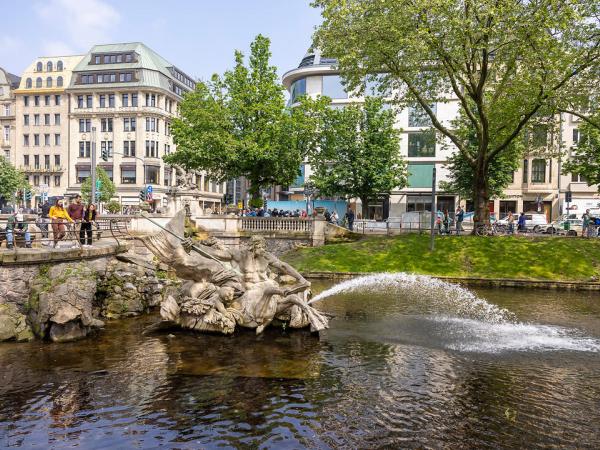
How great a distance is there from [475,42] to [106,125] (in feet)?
213

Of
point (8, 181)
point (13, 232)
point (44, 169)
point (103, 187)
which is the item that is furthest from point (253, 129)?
point (44, 169)

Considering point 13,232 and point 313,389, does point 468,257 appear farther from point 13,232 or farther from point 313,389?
point 13,232

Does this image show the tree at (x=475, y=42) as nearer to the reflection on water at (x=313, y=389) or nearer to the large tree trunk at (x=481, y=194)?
the large tree trunk at (x=481, y=194)

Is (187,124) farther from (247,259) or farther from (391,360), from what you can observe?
(391,360)

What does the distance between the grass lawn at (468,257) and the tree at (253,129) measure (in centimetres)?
1019

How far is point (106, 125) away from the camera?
74.8m

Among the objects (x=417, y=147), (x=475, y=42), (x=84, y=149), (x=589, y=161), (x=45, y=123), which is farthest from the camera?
(x=45, y=123)

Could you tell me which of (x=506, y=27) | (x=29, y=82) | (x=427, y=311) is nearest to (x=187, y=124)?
(x=506, y=27)

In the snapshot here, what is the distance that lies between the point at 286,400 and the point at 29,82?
288 feet

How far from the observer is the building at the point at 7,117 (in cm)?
7931

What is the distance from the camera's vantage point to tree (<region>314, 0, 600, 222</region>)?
74.4ft

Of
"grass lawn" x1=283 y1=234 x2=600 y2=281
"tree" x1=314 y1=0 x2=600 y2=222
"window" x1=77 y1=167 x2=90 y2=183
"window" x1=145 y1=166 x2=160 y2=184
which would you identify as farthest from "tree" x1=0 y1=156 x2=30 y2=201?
"tree" x1=314 y1=0 x2=600 y2=222

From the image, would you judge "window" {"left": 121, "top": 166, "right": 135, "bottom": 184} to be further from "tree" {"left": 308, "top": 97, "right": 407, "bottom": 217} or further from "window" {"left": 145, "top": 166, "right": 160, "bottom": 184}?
"tree" {"left": 308, "top": 97, "right": 407, "bottom": 217}

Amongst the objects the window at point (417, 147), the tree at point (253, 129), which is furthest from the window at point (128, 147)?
the window at point (417, 147)
